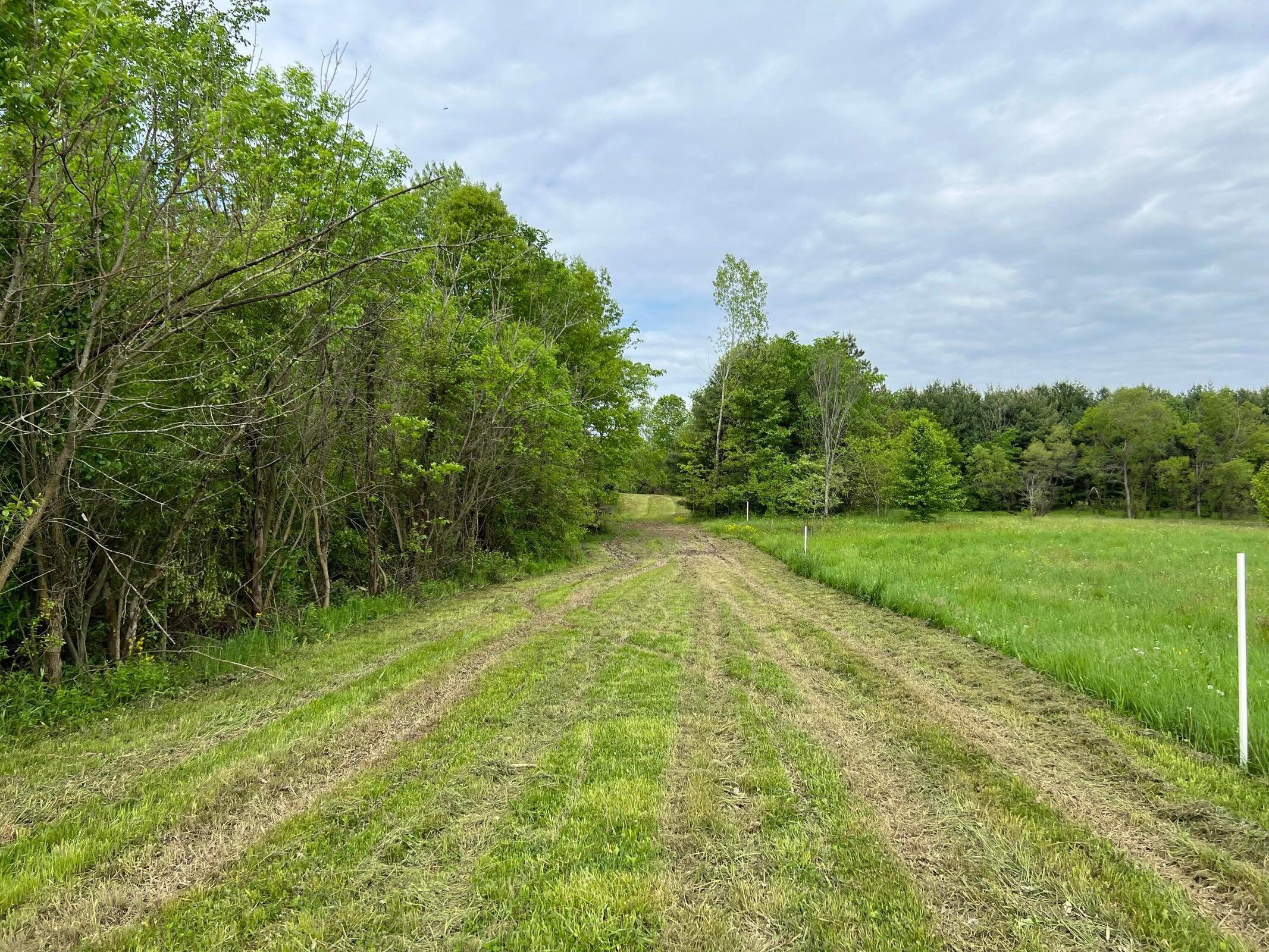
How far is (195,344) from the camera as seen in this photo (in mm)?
5742

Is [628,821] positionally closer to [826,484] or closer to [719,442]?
[826,484]

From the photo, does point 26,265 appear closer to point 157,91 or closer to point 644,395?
point 157,91

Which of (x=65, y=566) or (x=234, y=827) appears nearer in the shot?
(x=234, y=827)

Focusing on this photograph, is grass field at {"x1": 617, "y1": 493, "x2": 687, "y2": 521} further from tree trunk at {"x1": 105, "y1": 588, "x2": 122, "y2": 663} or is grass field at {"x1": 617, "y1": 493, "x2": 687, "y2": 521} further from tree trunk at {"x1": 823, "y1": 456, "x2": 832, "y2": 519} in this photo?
tree trunk at {"x1": 105, "y1": 588, "x2": 122, "y2": 663}

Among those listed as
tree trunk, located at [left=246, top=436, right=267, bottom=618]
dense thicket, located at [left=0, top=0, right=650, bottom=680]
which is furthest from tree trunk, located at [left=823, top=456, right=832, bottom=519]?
tree trunk, located at [left=246, top=436, right=267, bottom=618]

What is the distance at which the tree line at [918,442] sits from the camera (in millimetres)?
31922

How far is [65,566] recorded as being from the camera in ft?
16.6

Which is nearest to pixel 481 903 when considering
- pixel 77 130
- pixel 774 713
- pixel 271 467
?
pixel 774 713

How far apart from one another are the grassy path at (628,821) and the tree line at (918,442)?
84.6 ft

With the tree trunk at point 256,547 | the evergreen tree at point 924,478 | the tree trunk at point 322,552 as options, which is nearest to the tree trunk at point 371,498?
the tree trunk at point 322,552

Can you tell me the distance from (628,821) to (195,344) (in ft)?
20.1

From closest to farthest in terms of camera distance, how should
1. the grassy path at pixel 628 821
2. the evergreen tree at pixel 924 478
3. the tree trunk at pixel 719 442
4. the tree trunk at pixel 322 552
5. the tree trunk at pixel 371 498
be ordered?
the grassy path at pixel 628 821 < the tree trunk at pixel 322 552 < the tree trunk at pixel 371 498 < the evergreen tree at pixel 924 478 < the tree trunk at pixel 719 442

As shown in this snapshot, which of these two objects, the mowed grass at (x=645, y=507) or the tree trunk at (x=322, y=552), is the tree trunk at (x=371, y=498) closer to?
the tree trunk at (x=322, y=552)

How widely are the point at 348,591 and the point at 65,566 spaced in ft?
15.4
